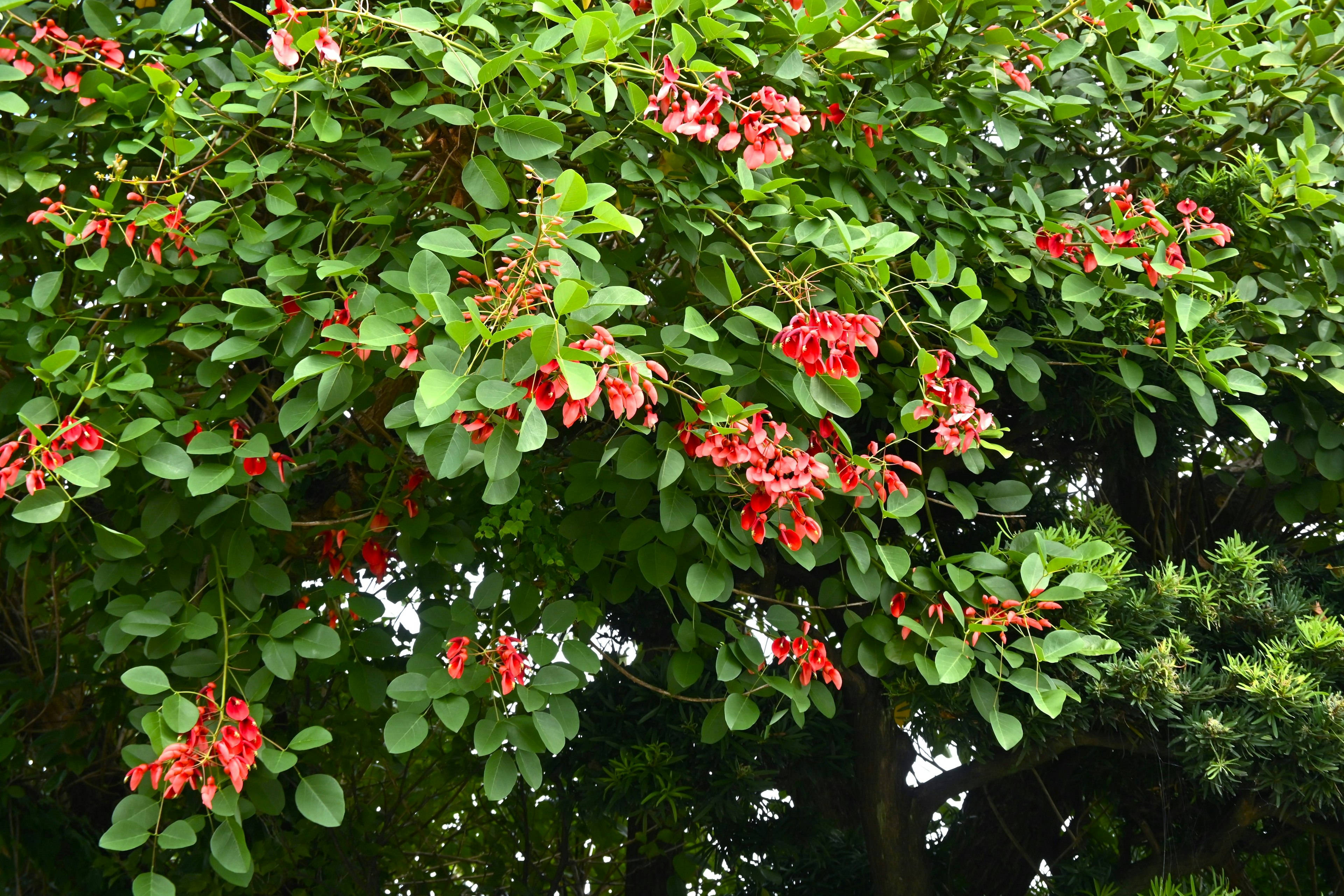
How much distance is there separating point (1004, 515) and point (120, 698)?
2.08 m

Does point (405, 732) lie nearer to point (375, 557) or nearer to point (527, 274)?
point (375, 557)

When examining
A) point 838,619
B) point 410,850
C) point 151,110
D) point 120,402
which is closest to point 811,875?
point 838,619

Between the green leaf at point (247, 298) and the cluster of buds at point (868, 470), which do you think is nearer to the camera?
the green leaf at point (247, 298)

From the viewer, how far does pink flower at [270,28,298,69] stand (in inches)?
64.3

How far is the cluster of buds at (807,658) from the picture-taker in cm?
194

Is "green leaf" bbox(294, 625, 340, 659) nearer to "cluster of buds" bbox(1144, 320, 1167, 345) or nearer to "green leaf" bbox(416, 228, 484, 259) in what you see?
"green leaf" bbox(416, 228, 484, 259)

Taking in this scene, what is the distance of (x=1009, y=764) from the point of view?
239 cm

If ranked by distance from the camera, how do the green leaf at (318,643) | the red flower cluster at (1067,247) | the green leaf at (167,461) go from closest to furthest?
the green leaf at (167,461)
the green leaf at (318,643)
the red flower cluster at (1067,247)

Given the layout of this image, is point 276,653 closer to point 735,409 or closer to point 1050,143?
point 735,409

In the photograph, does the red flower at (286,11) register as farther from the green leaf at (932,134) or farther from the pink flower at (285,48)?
the green leaf at (932,134)

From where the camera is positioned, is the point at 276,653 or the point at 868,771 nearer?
the point at 276,653

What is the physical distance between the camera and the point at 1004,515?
2195 mm

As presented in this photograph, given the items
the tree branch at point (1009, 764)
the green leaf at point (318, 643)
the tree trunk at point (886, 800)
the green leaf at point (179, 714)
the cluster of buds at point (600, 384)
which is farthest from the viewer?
the tree trunk at point (886, 800)

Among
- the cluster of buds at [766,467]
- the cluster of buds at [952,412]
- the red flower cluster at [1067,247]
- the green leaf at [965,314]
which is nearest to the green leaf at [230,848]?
the cluster of buds at [766,467]
